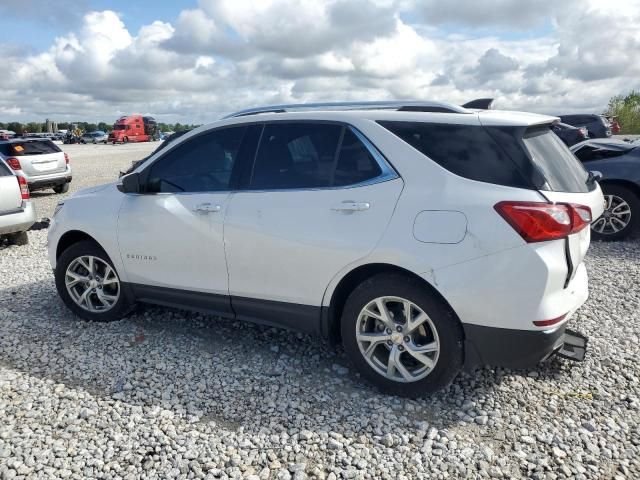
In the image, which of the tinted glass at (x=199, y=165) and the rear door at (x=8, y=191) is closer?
the tinted glass at (x=199, y=165)

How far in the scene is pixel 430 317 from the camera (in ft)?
10.2

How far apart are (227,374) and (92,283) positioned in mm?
1743

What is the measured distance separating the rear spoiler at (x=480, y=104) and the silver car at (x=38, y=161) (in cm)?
1287

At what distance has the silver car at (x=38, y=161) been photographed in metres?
13.7

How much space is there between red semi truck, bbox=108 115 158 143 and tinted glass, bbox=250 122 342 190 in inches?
2049

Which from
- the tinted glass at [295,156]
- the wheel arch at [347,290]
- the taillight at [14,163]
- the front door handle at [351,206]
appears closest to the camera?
the wheel arch at [347,290]

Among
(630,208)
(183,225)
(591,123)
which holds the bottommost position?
(630,208)

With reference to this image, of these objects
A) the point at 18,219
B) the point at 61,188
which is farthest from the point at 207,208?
the point at 61,188

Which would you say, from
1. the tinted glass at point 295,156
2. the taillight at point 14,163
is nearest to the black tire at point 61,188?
the taillight at point 14,163

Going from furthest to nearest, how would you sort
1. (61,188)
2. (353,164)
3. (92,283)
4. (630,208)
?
(61,188) → (630,208) → (92,283) → (353,164)

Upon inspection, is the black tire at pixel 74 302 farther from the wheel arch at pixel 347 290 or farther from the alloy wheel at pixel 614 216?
the alloy wheel at pixel 614 216

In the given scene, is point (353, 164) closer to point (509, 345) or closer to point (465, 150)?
point (465, 150)

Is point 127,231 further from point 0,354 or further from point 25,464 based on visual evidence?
point 25,464

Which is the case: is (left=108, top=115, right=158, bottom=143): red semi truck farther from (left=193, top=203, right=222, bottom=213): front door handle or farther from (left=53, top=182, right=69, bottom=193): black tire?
(left=193, top=203, right=222, bottom=213): front door handle
